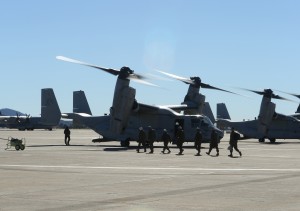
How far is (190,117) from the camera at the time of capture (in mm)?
44562

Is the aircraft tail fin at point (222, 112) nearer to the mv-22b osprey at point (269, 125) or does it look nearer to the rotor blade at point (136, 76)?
the mv-22b osprey at point (269, 125)

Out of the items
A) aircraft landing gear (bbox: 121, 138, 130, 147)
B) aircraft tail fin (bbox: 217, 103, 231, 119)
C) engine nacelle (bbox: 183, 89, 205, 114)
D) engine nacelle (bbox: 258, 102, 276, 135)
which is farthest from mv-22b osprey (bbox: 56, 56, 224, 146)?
aircraft tail fin (bbox: 217, 103, 231, 119)

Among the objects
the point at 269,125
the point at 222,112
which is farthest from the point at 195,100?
the point at 222,112

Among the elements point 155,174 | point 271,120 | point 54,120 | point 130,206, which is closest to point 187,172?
point 155,174

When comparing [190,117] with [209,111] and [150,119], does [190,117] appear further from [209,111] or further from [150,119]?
[209,111]

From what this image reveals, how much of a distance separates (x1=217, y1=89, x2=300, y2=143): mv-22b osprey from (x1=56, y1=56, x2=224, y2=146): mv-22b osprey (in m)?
14.8

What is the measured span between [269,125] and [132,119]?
1946 cm

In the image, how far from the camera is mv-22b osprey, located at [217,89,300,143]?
190 ft

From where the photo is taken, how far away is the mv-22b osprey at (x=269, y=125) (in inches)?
2283

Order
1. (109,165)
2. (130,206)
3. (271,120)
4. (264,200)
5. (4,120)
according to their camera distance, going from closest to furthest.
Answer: (130,206) → (264,200) → (109,165) → (271,120) → (4,120)

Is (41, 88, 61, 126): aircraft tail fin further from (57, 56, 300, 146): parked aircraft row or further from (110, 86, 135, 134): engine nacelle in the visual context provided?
(110, 86, 135, 134): engine nacelle

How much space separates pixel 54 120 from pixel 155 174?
114 feet

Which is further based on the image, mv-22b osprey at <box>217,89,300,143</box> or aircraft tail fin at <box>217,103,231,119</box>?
aircraft tail fin at <box>217,103,231,119</box>

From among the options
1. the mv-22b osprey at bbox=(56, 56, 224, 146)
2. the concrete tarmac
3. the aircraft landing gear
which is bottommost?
the concrete tarmac
